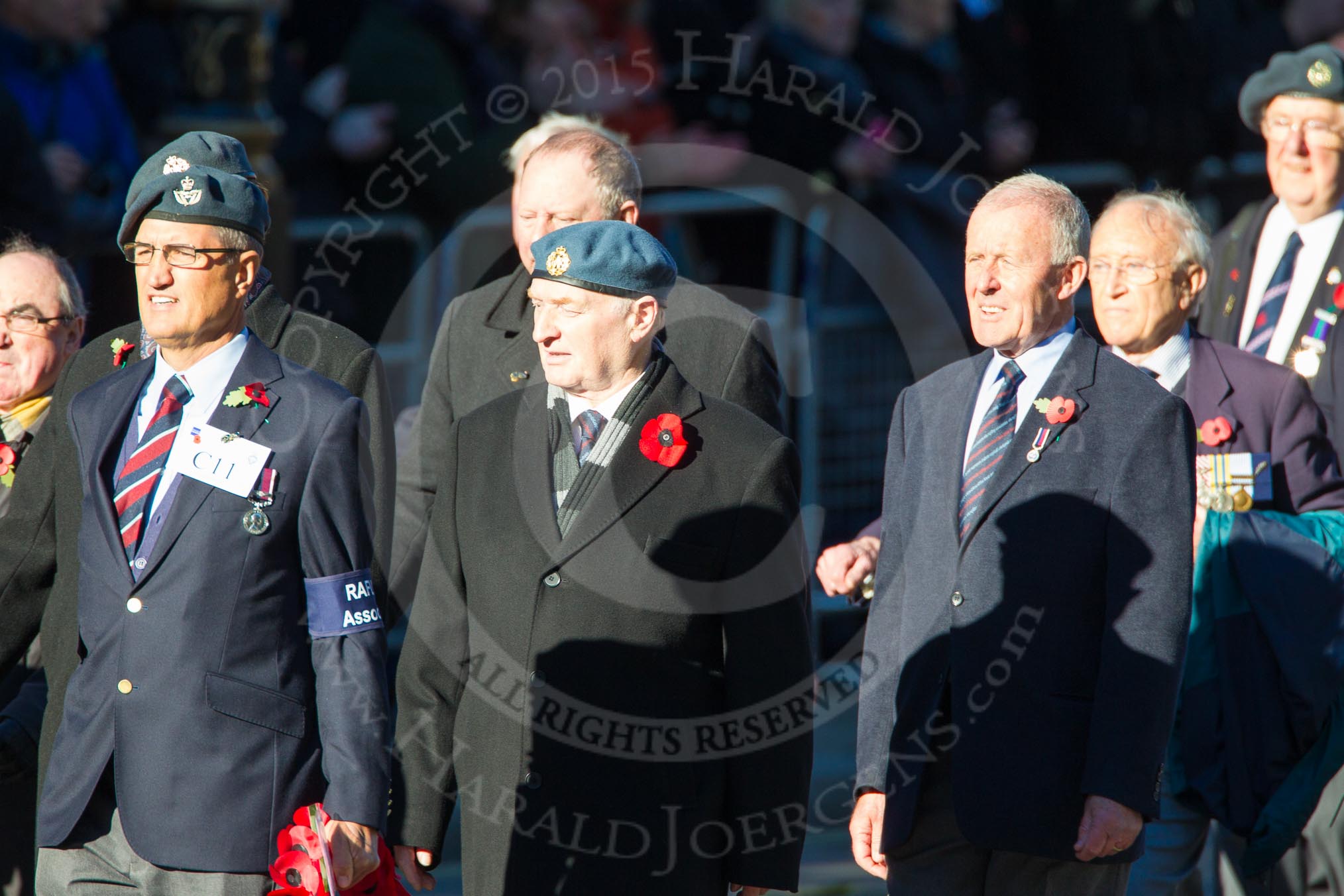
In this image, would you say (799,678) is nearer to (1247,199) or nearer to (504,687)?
(504,687)

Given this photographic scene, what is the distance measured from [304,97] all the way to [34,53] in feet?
4.14

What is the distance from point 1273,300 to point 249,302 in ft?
10.3

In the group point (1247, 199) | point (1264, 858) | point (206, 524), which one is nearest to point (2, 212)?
point (206, 524)

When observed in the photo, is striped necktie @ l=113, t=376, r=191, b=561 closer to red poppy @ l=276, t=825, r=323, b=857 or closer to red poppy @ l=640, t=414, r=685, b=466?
red poppy @ l=276, t=825, r=323, b=857

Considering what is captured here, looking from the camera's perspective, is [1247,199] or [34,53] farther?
[1247,199]

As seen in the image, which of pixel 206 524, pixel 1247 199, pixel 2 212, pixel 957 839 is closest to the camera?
pixel 206 524

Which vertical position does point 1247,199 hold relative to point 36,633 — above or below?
above

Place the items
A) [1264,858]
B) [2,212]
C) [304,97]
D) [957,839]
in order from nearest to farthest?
[957,839] < [1264,858] < [2,212] < [304,97]

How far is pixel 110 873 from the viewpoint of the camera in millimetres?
3709

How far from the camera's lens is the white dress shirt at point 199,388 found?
146 inches

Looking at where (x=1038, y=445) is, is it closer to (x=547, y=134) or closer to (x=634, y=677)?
(x=634, y=677)

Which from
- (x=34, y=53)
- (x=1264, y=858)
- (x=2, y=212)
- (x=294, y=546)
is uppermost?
(x=34, y=53)

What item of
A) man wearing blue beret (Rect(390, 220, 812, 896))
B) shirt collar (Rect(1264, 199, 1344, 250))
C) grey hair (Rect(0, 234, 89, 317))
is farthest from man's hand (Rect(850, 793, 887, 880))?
shirt collar (Rect(1264, 199, 1344, 250))

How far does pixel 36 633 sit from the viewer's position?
410 centimetres
